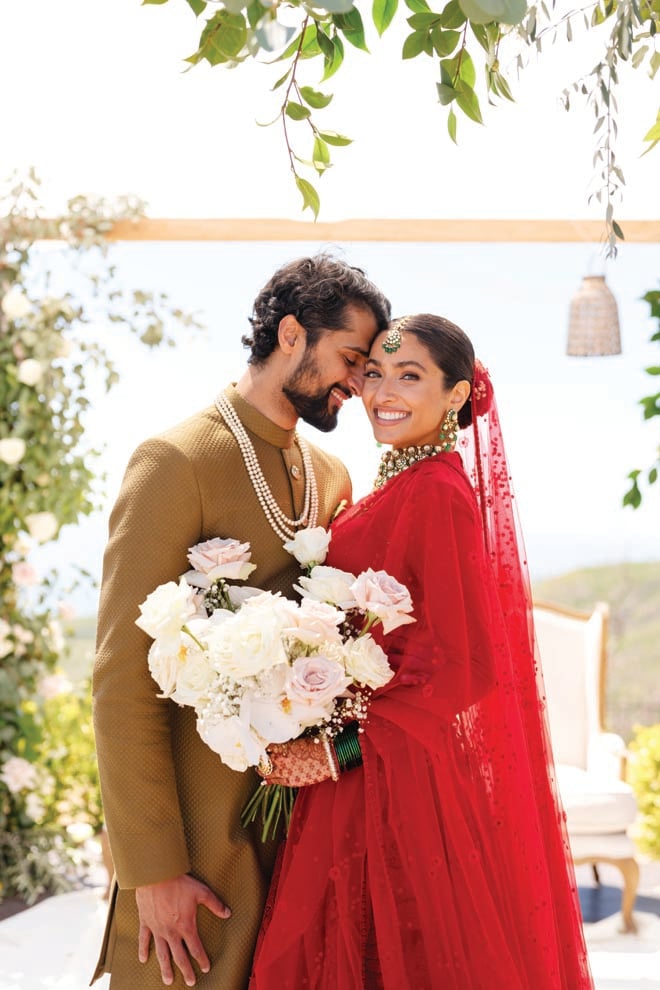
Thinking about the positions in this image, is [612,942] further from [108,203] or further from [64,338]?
[108,203]

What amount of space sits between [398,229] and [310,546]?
2863 mm

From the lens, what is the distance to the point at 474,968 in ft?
6.21

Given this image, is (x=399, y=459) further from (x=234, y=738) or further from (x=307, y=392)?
(x=234, y=738)

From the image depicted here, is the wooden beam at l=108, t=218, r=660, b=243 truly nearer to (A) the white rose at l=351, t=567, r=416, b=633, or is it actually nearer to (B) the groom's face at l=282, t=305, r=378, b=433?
(B) the groom's face at l=282, t=305, r=378, b=433

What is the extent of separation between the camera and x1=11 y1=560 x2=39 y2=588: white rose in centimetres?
468

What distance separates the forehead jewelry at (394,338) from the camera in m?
2.15

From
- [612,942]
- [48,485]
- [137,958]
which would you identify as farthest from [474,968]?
[48,485]

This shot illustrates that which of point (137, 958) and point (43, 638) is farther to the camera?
point (43, 638)

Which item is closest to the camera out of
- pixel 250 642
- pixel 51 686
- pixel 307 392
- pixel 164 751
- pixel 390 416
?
pixel 250 642

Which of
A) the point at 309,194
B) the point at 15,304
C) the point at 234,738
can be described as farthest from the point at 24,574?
the point at 309,194

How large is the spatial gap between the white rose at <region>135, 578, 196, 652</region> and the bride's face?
56cm

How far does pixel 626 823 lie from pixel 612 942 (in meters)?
0.48

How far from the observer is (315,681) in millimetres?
1775

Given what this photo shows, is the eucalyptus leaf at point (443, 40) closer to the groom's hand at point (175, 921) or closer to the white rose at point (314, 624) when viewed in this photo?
the white rose at point (314, 624)
